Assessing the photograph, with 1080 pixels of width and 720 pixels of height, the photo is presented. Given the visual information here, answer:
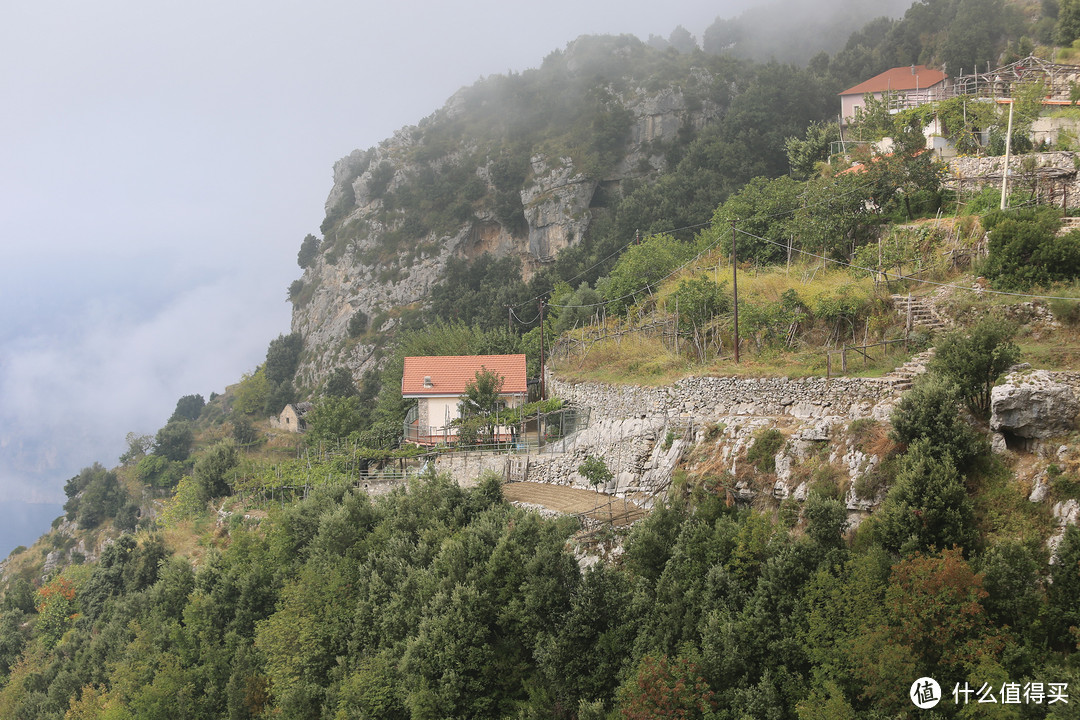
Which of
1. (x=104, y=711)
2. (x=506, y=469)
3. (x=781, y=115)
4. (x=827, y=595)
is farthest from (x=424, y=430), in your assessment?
(x=781, y=115)

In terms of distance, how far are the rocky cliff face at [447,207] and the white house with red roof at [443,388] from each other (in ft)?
100

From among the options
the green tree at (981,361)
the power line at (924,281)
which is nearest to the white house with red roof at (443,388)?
the power line at (924,281)

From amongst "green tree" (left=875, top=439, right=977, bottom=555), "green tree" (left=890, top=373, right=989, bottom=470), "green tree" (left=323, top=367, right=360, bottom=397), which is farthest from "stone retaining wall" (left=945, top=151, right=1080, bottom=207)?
"green tree" (left=323, top=367, right=360, bottom=397)

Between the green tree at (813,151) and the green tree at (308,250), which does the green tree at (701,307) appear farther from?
the green tree at (308,250)

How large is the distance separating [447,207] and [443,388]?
43.3 m

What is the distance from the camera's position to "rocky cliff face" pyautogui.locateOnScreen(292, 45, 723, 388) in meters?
66.4

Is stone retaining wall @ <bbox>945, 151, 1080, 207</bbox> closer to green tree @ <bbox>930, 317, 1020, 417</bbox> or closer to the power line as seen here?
the power line

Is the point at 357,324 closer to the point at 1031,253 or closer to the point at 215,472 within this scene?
the point at 215,472

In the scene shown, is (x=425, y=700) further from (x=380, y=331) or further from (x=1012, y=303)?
(x=380, y=331)

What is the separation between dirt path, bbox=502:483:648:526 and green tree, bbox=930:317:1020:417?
904 centimetres

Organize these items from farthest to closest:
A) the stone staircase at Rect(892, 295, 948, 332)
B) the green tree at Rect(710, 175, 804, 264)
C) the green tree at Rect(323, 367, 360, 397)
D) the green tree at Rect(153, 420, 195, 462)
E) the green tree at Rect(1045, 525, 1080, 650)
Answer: the green tree at Rect(153, 420, 195, 462) < the green tree at Rect(323, 367, 360, 397) < the green tree at Rect(710, 175, 804, 264) < the stone staircase at Rect(892, 295, 948, 332) < the green tree at Rect(1045, 525, 1080, 650)

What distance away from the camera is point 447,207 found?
243ft

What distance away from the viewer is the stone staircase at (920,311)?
19875 mm

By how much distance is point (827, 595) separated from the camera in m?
13.4
